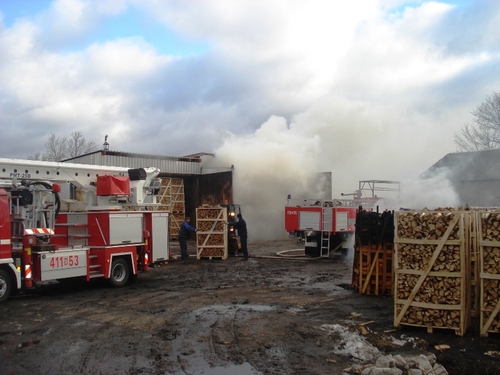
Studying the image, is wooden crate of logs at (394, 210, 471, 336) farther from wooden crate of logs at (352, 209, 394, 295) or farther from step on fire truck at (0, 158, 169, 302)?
step on fire truck at (0, 158, 169, 302)

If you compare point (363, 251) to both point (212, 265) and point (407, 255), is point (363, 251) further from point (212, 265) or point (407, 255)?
point (212, 265)

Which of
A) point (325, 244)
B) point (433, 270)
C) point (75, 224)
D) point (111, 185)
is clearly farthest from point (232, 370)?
point (325, 244)

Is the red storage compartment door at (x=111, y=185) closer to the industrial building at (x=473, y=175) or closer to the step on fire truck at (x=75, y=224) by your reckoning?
the step on fire truck at (x=75, y=224)

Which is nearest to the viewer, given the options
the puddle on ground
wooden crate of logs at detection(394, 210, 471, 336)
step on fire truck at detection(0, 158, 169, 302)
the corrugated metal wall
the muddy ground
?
the puddle on ground

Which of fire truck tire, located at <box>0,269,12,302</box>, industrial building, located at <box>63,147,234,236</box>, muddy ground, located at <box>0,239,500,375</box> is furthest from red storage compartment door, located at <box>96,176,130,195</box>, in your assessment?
industrial building, located at <box>63,147,234,236</box>

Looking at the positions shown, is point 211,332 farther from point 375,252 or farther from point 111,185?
point 111,185

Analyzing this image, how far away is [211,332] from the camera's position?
7133mm

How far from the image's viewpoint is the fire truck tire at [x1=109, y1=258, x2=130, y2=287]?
11.6 meters

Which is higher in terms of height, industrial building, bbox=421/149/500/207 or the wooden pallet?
industrial building, bbox=421/149/500/207

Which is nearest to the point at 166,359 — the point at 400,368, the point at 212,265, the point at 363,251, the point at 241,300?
the point at 400,368

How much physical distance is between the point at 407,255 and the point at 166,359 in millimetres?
3904

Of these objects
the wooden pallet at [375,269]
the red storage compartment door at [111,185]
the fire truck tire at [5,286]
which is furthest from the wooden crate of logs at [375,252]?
the fire truck tire at [5,286]

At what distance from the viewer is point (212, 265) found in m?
15.7

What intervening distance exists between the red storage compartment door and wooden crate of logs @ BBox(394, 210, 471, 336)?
7.22 meters
